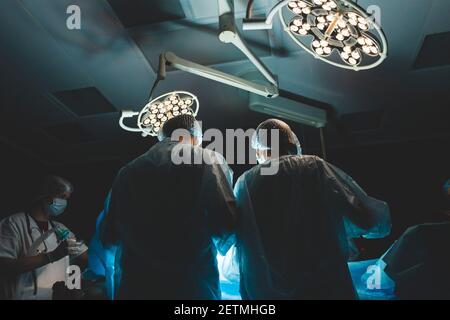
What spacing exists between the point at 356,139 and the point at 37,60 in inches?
139

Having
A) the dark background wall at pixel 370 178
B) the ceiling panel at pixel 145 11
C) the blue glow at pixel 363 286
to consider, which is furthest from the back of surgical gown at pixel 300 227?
the dark background wall at pixel 370 178

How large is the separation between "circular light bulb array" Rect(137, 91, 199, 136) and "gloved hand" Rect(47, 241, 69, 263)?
0.94 metres

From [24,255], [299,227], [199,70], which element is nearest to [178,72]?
[199,70]

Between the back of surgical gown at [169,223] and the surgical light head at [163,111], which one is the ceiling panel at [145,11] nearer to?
the surgical light head at [163,111]

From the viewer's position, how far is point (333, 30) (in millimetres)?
2121

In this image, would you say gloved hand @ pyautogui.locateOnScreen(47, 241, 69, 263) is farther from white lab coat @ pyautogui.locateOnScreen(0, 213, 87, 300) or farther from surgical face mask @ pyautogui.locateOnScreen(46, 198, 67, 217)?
surgical face mask @ pyautogui.locateOnScreen(46, 198, 67, 217)

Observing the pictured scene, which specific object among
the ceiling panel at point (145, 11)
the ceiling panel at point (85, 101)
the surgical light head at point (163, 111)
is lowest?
the surgical light head at point (163, 111)

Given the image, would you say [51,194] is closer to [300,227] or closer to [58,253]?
[58,253]

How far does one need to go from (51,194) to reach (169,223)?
1.67 meters

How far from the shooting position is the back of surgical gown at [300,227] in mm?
1554

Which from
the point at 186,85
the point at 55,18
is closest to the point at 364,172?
the point at 186,85

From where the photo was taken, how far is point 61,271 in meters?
2.96

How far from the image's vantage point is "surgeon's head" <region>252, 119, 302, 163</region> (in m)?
1.97

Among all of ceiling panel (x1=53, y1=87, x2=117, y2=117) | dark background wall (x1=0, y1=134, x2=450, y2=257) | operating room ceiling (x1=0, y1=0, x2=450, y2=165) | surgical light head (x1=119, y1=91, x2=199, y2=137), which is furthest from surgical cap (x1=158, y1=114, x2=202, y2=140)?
dark background wall (x1=0, y1=134, x2=450, y2=257)
